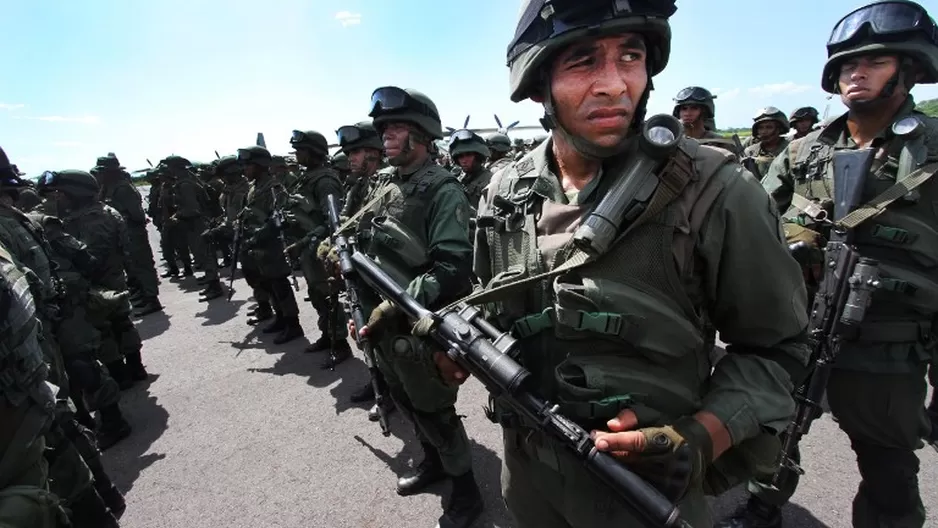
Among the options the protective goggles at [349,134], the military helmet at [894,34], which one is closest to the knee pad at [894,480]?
the military helmet at [894,34]

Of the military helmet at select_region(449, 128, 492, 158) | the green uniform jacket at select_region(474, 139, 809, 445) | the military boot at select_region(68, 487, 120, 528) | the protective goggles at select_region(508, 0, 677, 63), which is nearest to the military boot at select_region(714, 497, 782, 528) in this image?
the green uniform jacket at select_region(474, 139, 809, 445)

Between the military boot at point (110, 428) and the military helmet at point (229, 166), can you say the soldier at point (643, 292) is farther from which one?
the military helmet at point (229, 166)

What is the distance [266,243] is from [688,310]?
6.49m

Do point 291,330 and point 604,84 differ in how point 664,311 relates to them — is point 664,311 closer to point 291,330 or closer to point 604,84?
point 604,84

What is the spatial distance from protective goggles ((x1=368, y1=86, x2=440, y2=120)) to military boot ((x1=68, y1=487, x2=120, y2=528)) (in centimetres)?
335

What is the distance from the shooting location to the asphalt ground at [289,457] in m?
3.36

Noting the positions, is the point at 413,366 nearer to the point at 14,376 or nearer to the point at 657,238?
the point at 14,376

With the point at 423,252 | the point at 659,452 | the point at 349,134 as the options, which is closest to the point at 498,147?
the point at 349,134

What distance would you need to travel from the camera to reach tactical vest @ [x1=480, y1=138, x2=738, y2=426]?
1299 millimetres

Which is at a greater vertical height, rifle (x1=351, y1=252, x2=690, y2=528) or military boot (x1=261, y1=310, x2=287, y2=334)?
rifle (x1=351, y1=252, x2=690, y2=528)

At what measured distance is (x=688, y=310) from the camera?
1380 millimetres

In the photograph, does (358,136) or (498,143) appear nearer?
(358,136)

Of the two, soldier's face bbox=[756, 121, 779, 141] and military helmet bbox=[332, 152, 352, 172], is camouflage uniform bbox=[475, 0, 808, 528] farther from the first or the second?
military helmet bbox=[332, 152, 352, 172]

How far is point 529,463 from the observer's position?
173 cm
